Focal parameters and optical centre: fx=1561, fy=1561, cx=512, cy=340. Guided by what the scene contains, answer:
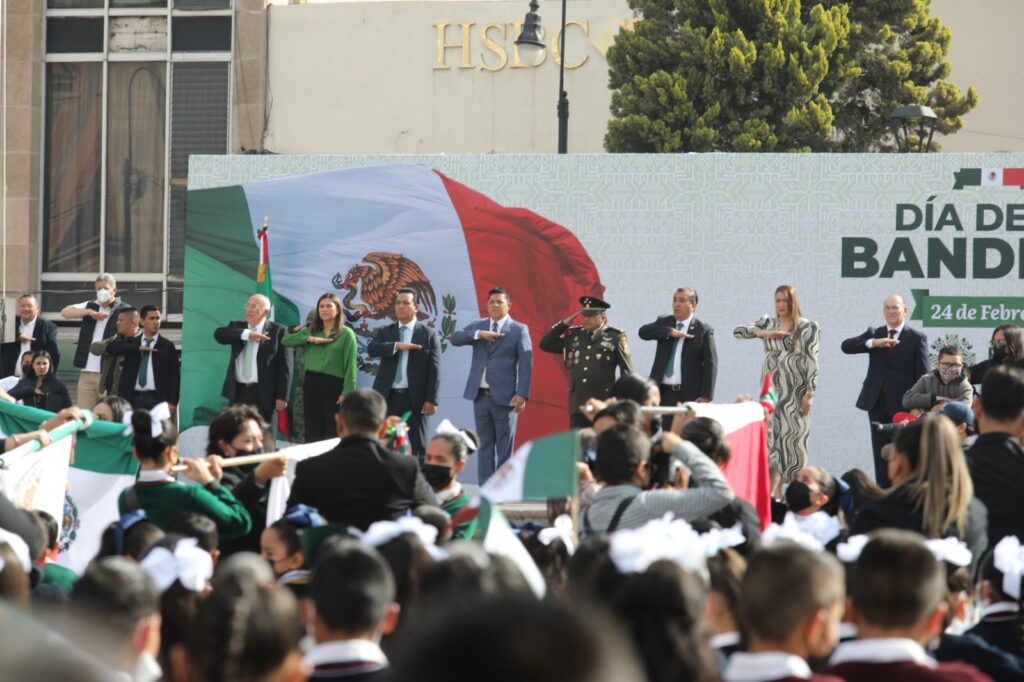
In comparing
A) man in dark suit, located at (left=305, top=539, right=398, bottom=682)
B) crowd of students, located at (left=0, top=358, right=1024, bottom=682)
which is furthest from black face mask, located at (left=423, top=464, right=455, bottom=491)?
man in dark suit, located at (left=305, top=539, right=398, bottom=682)

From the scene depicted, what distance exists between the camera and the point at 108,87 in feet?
89.9

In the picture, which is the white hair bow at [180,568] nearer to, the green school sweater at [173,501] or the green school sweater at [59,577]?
the green school sweater at [59,577]

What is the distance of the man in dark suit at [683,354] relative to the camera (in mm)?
12547

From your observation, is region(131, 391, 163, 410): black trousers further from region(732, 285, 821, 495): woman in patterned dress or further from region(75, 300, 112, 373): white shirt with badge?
region(732, 285, 821, 495): woman in patterned dress

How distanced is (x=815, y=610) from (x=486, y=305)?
1091cm

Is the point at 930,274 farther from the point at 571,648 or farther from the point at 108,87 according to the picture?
the point at 108,87

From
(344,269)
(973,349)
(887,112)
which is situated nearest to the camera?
(973,349)

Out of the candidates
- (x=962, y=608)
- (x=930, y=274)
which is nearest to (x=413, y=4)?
(x=930, y=274)

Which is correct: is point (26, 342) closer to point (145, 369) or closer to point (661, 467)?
point (145, 369)

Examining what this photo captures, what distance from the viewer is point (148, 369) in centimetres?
1339

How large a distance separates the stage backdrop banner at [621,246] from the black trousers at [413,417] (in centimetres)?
103

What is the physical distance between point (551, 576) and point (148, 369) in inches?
338

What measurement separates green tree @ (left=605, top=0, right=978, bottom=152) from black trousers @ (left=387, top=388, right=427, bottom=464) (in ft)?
37.7

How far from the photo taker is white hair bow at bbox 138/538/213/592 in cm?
433
